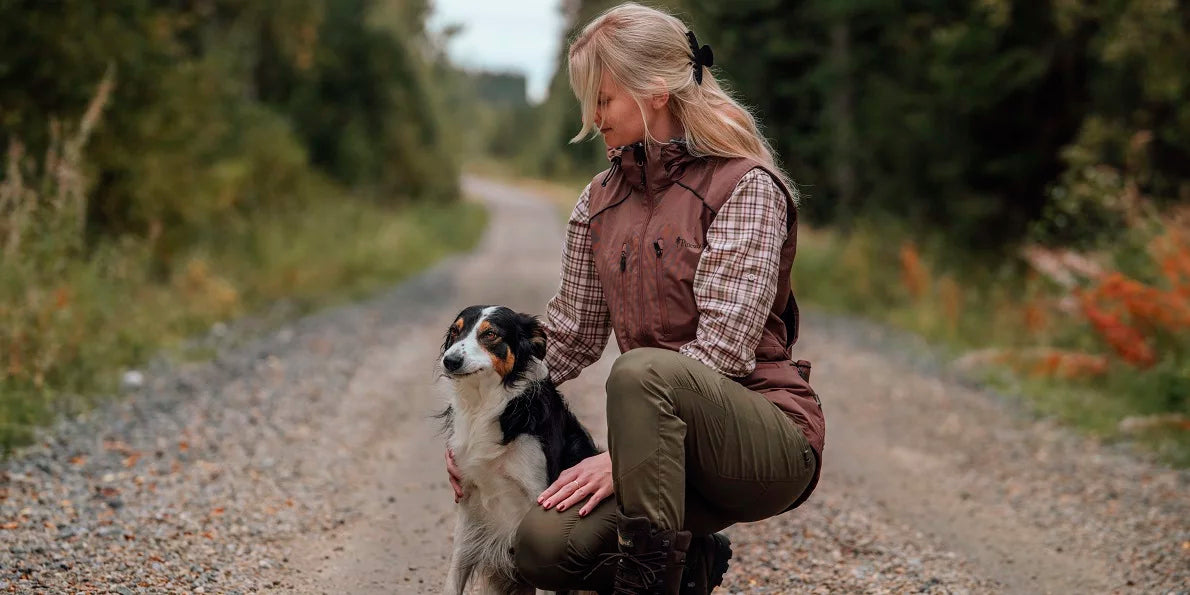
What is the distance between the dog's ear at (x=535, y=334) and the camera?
351 centimetres

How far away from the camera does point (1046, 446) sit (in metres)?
6.98

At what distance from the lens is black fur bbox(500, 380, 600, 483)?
3.37m

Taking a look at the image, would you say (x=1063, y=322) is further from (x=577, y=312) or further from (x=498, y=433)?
(x=498, y=433)

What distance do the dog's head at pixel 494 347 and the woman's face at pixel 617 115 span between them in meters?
0.65

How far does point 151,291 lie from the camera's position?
10297mm

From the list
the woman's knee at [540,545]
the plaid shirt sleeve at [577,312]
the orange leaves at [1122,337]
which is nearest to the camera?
the woman's knee at [540,545]

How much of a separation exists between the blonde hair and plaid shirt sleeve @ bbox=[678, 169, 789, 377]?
0.57 ft

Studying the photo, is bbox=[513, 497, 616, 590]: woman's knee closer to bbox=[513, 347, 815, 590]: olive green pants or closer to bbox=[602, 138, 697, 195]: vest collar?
bbox=[513, 347, 815, 590]: olive green pants

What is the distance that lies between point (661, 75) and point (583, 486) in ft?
4.09

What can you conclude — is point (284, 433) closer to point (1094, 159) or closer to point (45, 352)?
point (45, 352)

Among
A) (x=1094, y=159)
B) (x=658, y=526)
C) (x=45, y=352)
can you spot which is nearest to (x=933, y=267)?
(x=1094, y=159)

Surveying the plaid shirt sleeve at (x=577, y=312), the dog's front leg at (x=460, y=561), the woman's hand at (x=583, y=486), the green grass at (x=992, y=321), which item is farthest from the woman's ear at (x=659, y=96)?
the green grass at (x=992, y=321)

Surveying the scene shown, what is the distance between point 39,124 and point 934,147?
34.4 feet

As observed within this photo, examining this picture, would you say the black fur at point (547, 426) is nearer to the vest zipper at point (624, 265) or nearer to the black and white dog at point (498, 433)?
the black and white dog at point (498, 433)
